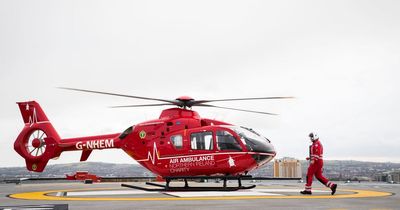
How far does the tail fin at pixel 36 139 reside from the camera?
2494cm

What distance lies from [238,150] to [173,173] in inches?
132

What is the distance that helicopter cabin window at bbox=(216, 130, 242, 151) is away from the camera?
1891 centimetres

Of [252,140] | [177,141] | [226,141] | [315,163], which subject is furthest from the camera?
[177,141]

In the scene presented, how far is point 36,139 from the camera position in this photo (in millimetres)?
25547

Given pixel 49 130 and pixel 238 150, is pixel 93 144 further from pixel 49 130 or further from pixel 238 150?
pixel 238 150

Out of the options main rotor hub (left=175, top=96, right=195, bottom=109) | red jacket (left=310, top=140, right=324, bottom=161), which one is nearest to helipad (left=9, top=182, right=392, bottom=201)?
red jacket (left=310, top=140, right=324, bottom=161)

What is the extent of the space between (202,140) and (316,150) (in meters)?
5.00

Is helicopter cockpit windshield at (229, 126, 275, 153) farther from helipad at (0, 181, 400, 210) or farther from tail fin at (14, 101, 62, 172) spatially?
tail fin at (14, 101, 62, 172)

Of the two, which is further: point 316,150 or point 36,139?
point 36,139

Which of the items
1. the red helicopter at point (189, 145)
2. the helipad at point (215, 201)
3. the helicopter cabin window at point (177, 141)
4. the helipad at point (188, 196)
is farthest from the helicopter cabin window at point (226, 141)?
the helipad at point (215, 201)

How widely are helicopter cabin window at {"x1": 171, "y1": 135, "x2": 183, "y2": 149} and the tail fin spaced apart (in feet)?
27.3

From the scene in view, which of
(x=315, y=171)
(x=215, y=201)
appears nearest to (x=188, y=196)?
(x=215, y=201)

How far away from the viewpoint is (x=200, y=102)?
21.0 m

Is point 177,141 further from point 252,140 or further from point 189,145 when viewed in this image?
point 252,140
